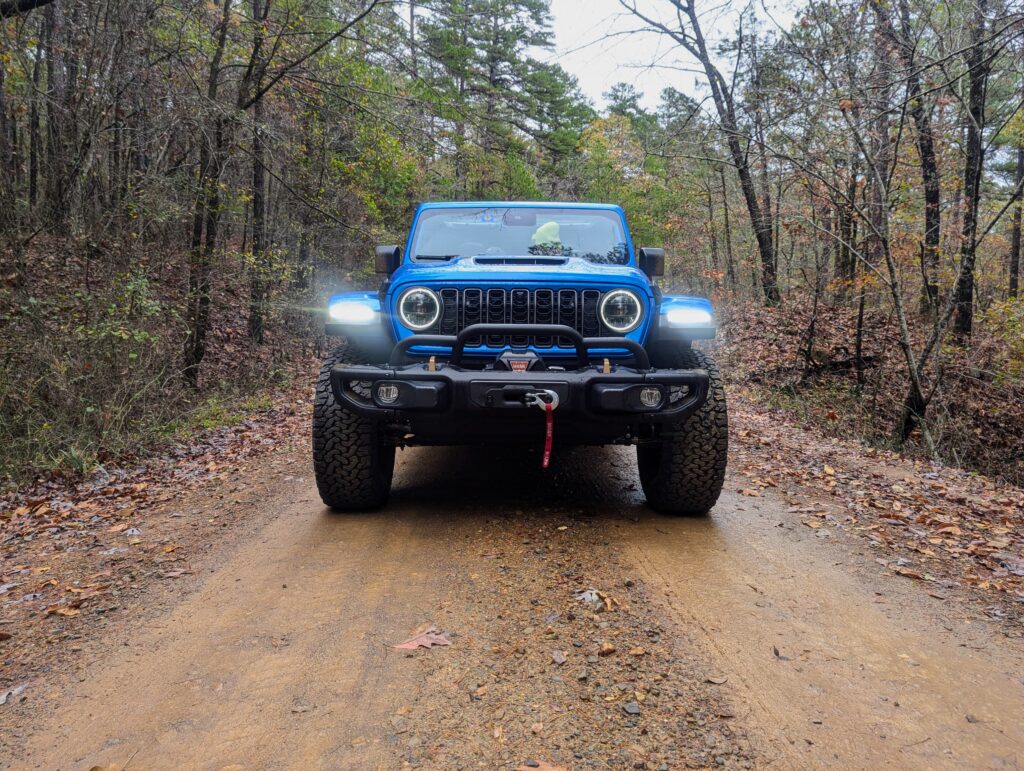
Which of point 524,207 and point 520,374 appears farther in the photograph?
point 524,207

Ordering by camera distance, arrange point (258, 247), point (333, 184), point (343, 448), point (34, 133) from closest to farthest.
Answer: point (343, 448), point (34, 133), point (258, 247), point (333, 184)

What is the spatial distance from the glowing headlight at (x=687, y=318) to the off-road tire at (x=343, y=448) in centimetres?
188

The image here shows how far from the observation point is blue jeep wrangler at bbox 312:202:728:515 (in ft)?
11.0

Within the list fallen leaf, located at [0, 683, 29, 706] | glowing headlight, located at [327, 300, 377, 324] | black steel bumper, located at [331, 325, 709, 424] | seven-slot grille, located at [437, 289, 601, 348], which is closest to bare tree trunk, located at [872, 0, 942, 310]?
seven-slot grille, located at [437, 289, 601, 348]

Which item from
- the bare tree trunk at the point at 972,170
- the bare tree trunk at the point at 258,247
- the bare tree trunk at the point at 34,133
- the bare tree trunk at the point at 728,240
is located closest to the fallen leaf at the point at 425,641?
the bare tree trunk at the point at 34,133

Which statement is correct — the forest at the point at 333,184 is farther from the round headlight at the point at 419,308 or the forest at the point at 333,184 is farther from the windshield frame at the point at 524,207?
the round headlight at the point at 419,308

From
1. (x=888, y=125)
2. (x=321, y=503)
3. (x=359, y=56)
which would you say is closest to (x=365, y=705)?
(x=321, y=503)

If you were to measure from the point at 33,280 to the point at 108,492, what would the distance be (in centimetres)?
327

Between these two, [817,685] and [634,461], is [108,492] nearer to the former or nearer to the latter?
[634,461]

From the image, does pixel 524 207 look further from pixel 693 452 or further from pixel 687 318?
pixel 693 452

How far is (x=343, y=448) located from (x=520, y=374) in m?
1.24

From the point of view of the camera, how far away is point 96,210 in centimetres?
761

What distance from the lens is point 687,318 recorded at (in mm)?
3879

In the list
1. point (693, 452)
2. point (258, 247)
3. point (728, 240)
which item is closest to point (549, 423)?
point (693, 452)
